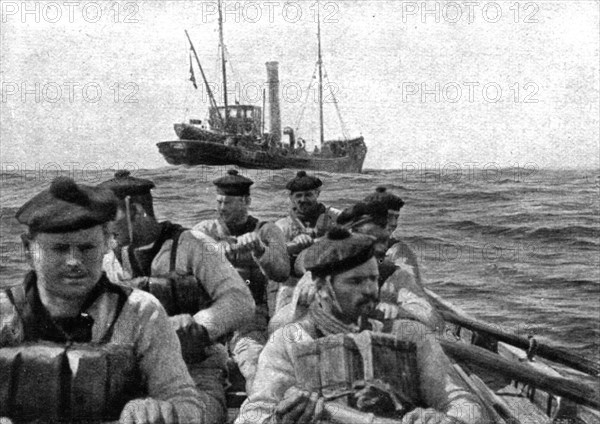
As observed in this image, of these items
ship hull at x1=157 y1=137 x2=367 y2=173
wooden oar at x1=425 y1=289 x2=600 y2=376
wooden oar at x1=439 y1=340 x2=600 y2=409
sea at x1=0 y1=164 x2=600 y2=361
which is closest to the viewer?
wooden oar at x1=439 y1=340 x2=600 y2=409

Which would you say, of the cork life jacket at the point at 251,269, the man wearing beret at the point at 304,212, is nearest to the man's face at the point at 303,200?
the man wearing beret at the point at 304,212

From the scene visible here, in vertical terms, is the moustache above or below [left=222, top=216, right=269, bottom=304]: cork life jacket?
above

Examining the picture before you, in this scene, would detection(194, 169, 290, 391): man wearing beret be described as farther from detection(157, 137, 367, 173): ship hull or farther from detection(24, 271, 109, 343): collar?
detection(157, 137, 367, 173): ship hull

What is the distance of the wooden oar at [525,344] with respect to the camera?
5.84 metres

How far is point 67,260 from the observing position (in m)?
2.46

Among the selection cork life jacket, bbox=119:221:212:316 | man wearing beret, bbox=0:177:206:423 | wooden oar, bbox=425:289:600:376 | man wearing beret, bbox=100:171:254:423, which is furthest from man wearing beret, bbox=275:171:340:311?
man wearing beret, bbox=0:177:206:423

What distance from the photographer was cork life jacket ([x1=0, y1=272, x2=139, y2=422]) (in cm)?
247

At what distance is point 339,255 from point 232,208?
9.37ft

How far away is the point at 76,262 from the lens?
8.07 ft

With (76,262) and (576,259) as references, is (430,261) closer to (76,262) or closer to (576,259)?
(576,259)

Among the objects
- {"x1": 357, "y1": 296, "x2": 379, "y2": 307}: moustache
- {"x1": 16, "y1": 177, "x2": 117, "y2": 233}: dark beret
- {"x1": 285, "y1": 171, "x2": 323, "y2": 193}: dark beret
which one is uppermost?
{"x1": 16, "y1": 177, "x2": 117, "y2": 233}: dark beret

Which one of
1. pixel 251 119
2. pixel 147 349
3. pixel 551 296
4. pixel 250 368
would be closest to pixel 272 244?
pixel 250 368

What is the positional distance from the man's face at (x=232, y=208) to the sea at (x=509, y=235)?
11.4ft

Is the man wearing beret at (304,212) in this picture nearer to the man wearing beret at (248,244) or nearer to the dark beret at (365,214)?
the man wearing beret at (248,244)
